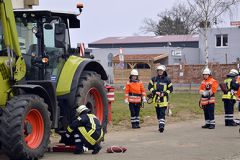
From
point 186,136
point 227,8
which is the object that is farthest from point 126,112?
point 227,8

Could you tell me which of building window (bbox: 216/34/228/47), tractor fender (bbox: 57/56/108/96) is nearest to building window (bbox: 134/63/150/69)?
building window (bbox: 216/34/228/47)

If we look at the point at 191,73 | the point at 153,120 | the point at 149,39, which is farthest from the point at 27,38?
the point at 149,39

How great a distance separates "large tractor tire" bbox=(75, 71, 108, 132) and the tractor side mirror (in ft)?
2.96

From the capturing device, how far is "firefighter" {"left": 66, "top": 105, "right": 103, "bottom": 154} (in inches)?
463

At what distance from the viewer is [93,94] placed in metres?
13.2

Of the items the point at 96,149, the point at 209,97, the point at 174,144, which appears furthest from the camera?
the point at 209,97

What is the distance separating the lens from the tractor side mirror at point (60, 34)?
39.1 feet

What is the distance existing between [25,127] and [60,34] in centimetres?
240

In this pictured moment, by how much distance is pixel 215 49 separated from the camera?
191 ft

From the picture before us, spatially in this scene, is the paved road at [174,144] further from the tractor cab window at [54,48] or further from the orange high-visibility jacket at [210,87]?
the tractor cab window at [54,48]

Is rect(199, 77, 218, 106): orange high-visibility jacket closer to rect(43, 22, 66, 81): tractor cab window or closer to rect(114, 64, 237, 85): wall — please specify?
rect(43, 22, 66, 81): tractor cab window

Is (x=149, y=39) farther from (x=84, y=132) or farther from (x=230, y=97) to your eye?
(x=84, y=132)

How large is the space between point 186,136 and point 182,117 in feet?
18.9

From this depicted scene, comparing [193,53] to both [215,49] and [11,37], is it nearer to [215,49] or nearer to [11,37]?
[215,49]
